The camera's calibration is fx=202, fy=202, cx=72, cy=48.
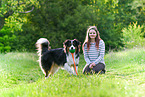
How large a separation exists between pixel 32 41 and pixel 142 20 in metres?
15.2

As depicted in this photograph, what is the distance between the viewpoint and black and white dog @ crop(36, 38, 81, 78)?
6.79m

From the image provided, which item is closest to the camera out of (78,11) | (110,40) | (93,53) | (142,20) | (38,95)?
(38,95)

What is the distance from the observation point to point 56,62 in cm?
743

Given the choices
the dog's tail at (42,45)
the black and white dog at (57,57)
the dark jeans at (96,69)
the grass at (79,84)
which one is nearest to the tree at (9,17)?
the grass at (79,84)

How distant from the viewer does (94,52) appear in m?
7.31

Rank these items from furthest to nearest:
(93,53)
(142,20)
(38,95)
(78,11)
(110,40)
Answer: (142,20), (110,40), (78,11), (93,53), (38,95)

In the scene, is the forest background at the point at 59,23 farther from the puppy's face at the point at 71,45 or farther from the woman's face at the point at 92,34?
the puppy's face at the point at 71,45

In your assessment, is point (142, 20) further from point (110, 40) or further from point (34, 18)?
point (34, 18)

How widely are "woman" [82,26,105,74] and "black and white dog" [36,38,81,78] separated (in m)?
0.58

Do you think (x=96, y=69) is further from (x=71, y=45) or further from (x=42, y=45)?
(x=42, y=45)

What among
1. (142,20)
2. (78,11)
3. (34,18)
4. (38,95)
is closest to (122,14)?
(142,20)

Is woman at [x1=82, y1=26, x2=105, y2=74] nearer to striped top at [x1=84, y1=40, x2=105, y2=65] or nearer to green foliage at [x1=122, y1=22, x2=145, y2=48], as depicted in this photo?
striped top at [x1=84, y1=40, x2=105, y2=65]

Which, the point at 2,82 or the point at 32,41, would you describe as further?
the point at 32,41

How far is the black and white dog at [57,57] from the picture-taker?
6785mm
